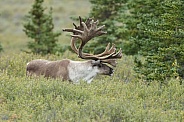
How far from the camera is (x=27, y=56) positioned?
1566cm

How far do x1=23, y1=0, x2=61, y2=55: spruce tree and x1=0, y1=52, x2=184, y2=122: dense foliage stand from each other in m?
9.97

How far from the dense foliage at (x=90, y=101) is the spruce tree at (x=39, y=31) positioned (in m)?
9.97

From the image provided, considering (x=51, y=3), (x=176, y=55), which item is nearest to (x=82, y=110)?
(x=176, y=55)

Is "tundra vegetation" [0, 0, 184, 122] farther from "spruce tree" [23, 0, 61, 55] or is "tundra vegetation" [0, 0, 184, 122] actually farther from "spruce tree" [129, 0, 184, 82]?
"spruce tree" [23, 0, 61, 55]

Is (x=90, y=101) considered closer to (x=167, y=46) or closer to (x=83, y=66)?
(x=83, y=66)

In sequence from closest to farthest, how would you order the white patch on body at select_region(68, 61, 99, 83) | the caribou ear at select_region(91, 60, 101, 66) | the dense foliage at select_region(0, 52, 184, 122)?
the dense foliage at select_region(0, 52, 184, 122), the white patch on body at select_region(68, 61, 99, 83), the caribou ear at select_region(91, 60, 101, 66)

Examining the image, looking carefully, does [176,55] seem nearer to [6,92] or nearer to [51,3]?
[6,92]

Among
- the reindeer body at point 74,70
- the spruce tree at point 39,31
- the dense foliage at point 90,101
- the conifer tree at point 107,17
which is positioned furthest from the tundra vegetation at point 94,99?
the spruce tree at point 39,31

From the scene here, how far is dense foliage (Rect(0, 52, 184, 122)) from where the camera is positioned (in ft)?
28.8

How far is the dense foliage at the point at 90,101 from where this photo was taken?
8.79 meters

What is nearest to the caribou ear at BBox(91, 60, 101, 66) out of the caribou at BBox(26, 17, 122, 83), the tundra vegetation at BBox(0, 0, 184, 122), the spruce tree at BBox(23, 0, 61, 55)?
the caribou at BBox(26, 17, 122, 83)

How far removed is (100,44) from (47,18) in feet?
9.45

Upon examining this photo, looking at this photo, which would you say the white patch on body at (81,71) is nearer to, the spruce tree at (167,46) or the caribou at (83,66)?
the caribou at (83,66)

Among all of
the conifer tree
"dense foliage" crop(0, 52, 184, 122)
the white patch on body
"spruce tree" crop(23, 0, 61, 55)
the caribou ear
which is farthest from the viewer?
"spruce tree" crop(23, 0, 61, 55)
